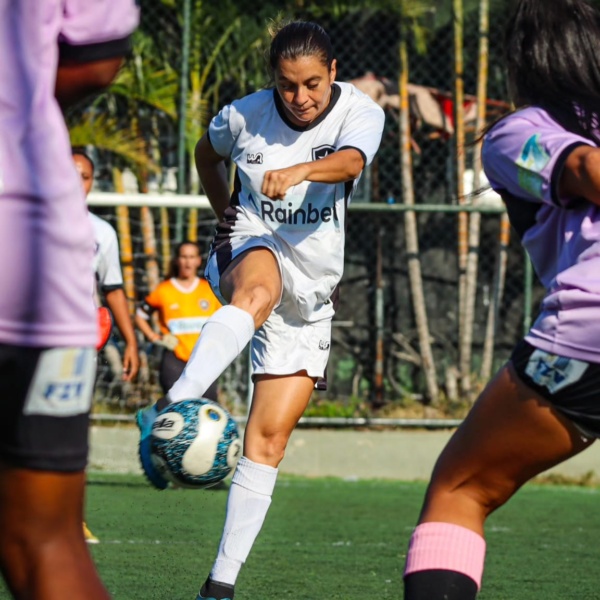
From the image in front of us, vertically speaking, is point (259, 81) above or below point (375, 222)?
above

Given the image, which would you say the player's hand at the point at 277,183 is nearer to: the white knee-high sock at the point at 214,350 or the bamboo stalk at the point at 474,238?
the white knee-high sock at the point at 214,350

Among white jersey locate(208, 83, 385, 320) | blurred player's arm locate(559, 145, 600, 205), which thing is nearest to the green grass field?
white jersey locate(208, 83, 385, 320)

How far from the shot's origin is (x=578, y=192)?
2.83m

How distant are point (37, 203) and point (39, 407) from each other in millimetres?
362

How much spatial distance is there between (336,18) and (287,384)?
8248mm

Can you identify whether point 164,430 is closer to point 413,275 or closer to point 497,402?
point 497,402

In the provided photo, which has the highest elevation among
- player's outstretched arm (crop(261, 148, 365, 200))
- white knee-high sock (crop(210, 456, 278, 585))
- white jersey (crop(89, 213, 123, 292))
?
player's outstretched arm (crop(261, 148, 365, 200))

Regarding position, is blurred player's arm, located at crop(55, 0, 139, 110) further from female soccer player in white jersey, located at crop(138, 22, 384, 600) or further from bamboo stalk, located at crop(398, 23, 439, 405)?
bamboo stalk, located at crop(398, 23, 439, 405)

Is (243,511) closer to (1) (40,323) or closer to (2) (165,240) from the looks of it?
(1) (40,323)

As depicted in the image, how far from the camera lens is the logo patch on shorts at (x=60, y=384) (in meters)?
2.17

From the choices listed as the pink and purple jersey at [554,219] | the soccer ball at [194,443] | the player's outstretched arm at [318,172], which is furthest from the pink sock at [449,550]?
the player's outstretched arm at [318,172]

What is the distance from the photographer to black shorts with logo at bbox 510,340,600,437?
2.82 metres

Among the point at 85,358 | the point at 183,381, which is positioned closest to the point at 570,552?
the point at 183,381

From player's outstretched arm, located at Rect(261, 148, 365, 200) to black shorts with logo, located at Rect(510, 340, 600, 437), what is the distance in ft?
4.81
